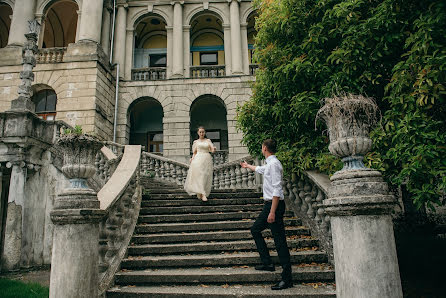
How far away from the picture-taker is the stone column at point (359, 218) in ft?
8.44

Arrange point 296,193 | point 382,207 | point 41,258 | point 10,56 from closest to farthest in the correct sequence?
point 382,207
point 296,193
point 41,258
point 10,56

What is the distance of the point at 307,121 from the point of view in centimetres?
544

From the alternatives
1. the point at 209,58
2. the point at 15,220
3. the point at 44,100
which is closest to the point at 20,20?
the point at 44,100

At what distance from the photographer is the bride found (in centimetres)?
707

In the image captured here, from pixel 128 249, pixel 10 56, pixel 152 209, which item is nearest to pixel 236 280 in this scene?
pixel 128 249

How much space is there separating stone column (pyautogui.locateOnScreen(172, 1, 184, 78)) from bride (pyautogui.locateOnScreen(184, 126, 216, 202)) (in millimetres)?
11677

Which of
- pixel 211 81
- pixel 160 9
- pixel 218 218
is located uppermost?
pixel 160 9

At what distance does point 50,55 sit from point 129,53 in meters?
4.42

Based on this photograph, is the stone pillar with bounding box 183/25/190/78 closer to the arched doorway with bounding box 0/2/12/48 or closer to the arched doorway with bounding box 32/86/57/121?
the arched doorway with bounding box 32/86/57/121

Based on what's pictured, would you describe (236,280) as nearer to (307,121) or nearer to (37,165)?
(307,121)

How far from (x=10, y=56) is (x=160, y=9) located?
909 cm

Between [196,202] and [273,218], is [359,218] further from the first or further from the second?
[196,202]

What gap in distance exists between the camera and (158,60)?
21.3 metres

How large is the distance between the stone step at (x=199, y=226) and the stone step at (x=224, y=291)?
1.63 metres
